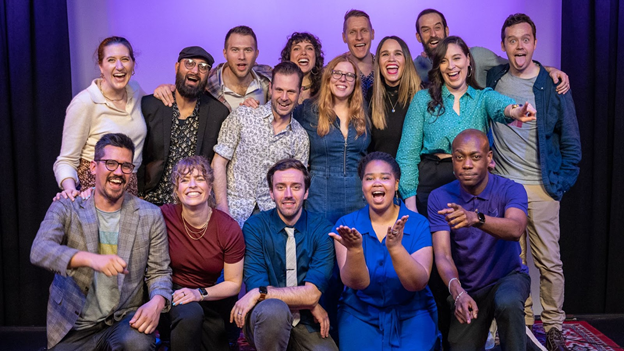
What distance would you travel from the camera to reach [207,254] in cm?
335

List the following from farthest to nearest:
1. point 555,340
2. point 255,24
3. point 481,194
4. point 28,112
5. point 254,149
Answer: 1. point 255,24
2. point 28,112
3. point 555,340
4. point 254,149
5. point 481,194

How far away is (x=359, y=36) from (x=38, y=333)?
3.03m

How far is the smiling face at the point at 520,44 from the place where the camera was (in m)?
4.02

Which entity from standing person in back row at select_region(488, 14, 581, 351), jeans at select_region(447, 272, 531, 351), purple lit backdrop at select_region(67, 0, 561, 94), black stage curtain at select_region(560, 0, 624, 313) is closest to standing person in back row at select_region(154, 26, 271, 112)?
purple lit backdrop at select_region(67, 0, 561, 94)

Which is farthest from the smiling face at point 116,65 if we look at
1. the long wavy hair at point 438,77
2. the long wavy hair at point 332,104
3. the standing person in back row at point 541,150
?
the standing person in back row at point 541,150

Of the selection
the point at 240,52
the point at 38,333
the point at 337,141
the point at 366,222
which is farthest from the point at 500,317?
the point at 38,333

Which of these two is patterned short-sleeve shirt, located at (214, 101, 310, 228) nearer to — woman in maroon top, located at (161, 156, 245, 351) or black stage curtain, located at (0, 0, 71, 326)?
woman in maroon top, located at (161, 156, 245, 351)

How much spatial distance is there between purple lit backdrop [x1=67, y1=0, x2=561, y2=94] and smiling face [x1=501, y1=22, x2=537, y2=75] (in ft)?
2.99

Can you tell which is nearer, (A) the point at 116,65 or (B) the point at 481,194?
(B) the point at 481,194

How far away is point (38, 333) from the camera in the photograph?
15.0ft

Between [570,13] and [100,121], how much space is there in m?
3.31

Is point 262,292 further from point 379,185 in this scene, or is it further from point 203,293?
point 379,185

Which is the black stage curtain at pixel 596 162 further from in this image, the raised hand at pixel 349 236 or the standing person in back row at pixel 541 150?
the raised hand at pixel 349 236

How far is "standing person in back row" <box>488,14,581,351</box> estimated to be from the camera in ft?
13.3
